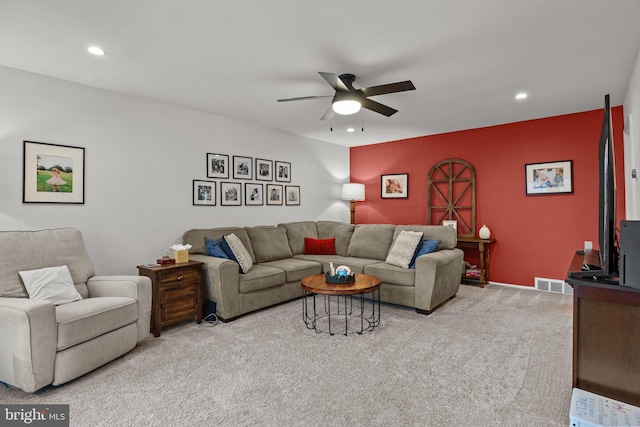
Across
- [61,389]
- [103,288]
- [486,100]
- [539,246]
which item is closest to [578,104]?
[486,100]

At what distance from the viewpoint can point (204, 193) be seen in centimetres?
451

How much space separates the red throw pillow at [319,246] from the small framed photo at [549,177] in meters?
2.97

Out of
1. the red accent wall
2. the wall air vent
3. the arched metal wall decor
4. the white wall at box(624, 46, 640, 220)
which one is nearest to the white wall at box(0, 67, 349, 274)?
the arched metal wall decor

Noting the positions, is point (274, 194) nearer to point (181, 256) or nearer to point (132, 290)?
point (181, 256)

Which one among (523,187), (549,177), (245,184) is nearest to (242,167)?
(245,184)

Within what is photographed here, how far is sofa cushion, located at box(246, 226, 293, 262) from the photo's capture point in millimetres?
4648

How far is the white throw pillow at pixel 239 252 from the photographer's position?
3.91m

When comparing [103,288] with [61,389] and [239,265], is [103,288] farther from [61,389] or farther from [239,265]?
[239,265]

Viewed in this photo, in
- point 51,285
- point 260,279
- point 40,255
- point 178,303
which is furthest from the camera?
point 260,279

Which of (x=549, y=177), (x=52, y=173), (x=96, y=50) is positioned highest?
(x=96, y=50)

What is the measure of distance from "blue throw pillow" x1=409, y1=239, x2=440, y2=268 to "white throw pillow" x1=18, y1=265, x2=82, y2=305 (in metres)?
3.39

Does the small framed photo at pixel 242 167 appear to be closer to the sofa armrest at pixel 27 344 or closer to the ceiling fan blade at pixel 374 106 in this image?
the ceiling fan blade at pixel 374 106

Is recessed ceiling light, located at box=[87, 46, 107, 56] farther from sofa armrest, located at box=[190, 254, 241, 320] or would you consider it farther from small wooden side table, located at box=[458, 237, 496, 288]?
small wooden side table, located at box=[458, 237, 496, 288]

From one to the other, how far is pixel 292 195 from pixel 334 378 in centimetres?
374
